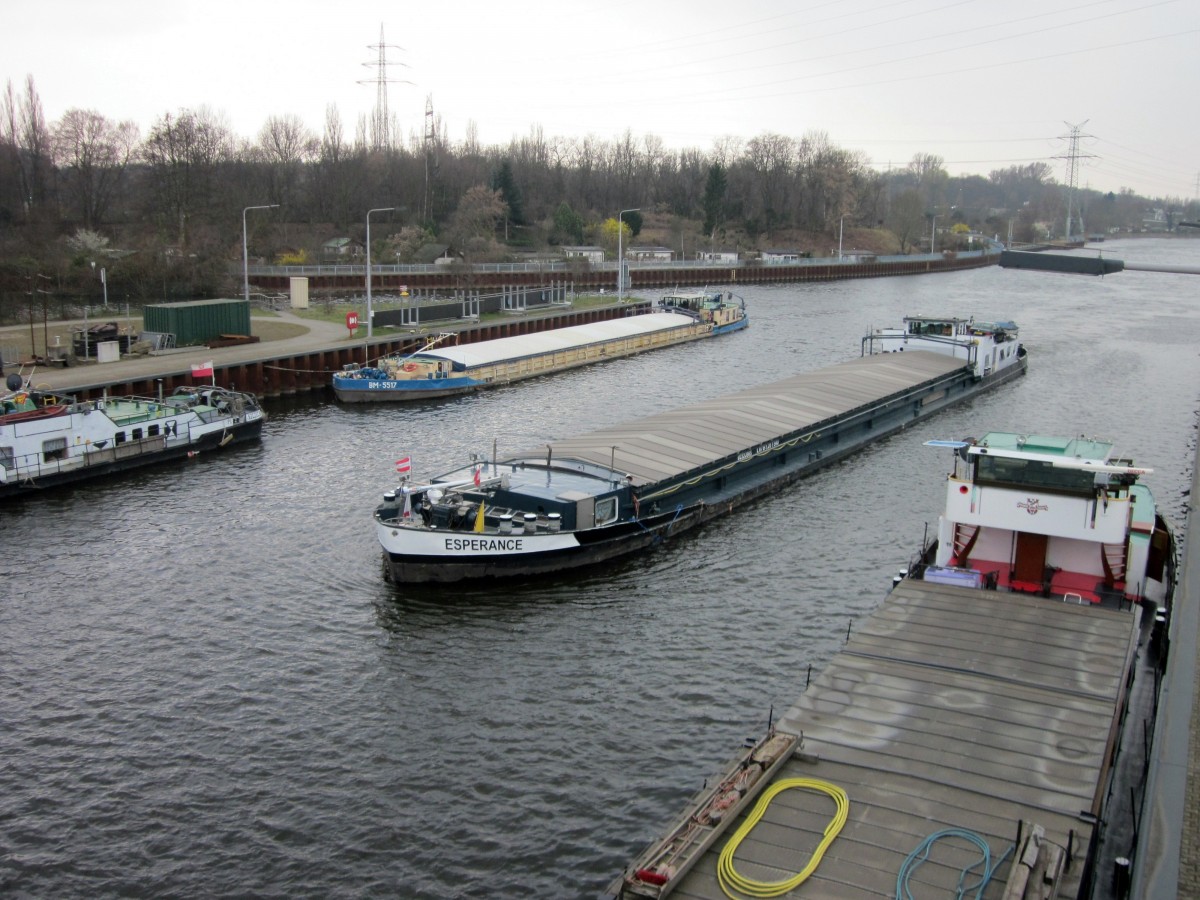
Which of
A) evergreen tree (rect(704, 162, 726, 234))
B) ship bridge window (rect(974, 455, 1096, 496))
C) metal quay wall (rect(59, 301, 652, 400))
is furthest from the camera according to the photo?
evergreen tree (rect(704, 162, 726, 234))

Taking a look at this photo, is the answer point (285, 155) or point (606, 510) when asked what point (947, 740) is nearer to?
point (606, 510)

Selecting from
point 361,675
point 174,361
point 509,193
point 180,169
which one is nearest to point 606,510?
point 361,675

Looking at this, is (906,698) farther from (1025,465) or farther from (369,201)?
(369,201)

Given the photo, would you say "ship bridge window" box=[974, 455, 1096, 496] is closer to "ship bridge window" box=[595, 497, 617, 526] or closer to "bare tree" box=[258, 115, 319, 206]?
"ship bridge window" box=[595, 497, 617, 526]

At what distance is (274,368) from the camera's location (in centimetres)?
5991

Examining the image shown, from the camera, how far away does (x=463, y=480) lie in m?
33.5

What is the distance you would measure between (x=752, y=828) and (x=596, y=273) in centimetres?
11616

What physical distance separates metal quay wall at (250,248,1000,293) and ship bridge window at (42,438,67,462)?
49777 millimetres

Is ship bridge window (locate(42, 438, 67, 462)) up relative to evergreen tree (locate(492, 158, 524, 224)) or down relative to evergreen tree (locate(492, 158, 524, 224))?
down

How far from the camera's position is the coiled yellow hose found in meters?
12.0

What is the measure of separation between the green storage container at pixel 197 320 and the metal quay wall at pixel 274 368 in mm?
2438

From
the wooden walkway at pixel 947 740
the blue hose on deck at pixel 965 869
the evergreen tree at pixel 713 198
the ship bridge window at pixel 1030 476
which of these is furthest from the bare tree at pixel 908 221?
the blue hose on deck at pixel 965 869

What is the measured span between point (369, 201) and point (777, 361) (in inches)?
3055

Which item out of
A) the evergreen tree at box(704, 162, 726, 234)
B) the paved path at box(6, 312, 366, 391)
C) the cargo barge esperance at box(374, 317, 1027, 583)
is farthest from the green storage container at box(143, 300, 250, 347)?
the evergreen tree at box(704, 162, 726, 234)
